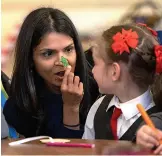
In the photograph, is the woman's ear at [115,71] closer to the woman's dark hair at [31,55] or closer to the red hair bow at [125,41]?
the red hair bow at [125,41]

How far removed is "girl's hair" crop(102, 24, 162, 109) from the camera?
96 centimetres

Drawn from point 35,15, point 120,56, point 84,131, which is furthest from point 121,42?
point 35,15

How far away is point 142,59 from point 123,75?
0.06 m

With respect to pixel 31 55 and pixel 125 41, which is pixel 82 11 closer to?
pixel 31 55

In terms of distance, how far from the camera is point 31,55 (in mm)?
1197

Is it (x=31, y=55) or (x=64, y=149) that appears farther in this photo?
(x=31, y=55)

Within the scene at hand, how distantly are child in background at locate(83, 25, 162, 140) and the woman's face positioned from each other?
0.14m

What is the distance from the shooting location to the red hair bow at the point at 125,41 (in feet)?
3.12

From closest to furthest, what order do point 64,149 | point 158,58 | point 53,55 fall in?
point 64,149, point 158,58, point 53,55

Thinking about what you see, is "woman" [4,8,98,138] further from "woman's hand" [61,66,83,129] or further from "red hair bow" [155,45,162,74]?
"red hair bow" [155,45,162,74]

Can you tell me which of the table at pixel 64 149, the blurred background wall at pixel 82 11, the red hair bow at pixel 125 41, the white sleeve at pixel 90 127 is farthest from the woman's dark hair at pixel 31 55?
the blurred background wall at pixel 82 11

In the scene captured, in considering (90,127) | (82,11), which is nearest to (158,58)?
(90,127)

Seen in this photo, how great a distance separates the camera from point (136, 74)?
98 centimetres

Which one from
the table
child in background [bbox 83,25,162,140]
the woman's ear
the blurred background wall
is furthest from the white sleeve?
the blurred background wall
